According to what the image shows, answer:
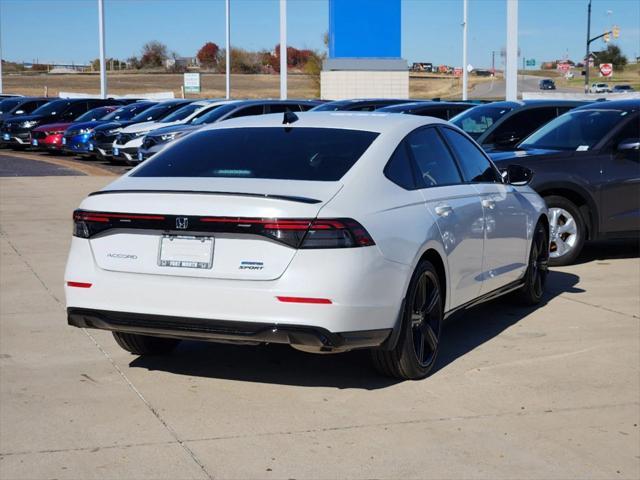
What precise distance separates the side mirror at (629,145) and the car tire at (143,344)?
579cm

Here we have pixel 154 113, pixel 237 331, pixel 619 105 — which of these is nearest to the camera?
pixel 237 331

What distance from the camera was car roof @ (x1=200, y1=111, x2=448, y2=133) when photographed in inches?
263

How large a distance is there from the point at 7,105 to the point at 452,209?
109 feet

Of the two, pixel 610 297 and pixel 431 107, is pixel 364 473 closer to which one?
pixel 610 297

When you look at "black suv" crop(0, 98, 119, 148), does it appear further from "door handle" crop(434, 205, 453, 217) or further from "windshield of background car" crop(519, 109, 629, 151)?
"door handle" crop(434, 205, 453, 217)

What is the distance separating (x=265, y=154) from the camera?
637 centimetres

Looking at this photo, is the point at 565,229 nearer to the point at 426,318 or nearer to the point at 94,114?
the point at 426,318

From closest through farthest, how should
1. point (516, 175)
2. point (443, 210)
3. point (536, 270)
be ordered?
point (443, 210) → point (516, 175) → point (536, 270)

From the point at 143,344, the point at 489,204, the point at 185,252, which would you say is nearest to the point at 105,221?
the point at 185,252

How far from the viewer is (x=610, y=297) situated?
9203 mm

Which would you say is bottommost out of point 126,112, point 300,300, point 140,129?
point 300,300

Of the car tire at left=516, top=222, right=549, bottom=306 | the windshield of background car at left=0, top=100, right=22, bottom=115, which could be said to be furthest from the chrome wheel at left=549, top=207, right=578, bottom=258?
the windshield of background car at left=0, top=100, right=22, bottom=115

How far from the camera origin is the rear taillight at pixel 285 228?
547cm

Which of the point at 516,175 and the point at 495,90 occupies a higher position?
the point at 495,90
